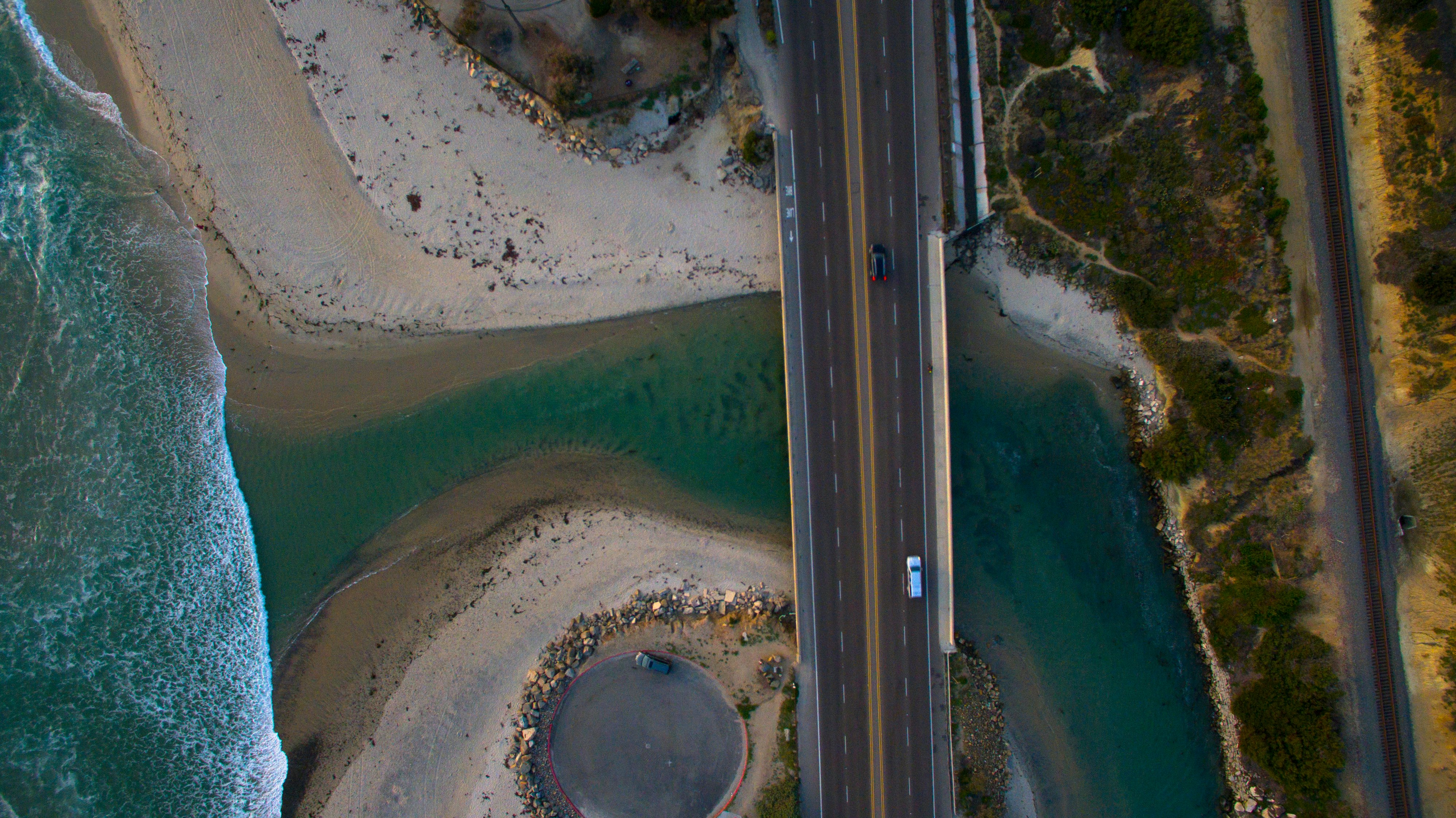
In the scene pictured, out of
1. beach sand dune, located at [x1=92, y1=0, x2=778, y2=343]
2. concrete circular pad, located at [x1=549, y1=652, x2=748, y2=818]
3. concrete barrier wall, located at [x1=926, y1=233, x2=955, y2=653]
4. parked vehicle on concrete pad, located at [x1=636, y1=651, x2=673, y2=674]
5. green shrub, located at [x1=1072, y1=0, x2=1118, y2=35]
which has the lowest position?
concrete circular pad, located at [x1=549, y1=652, x2=748, y2=818]

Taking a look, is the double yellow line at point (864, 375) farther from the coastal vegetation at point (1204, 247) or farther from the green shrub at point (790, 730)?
the coastal vegetation at point (1204, 247)

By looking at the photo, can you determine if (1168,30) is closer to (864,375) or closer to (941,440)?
(864,375)

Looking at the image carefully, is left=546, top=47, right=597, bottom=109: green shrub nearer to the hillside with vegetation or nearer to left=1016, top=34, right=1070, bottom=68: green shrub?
left=1016, top=34, right=1070, bottom=68: green shrub

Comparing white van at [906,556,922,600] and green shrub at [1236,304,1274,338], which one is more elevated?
green shrub at [1236,304,1274,338]

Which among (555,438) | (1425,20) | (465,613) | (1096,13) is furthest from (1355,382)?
(465,613)

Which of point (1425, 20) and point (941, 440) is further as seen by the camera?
Result: point (941, 440)

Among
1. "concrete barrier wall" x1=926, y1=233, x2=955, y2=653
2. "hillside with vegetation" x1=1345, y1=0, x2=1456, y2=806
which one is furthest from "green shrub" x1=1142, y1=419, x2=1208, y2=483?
"concrete barrier wall" x1=926, y1=233, x2=955, y2=653

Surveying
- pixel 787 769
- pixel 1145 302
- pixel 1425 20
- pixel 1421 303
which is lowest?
pixel 787 769
